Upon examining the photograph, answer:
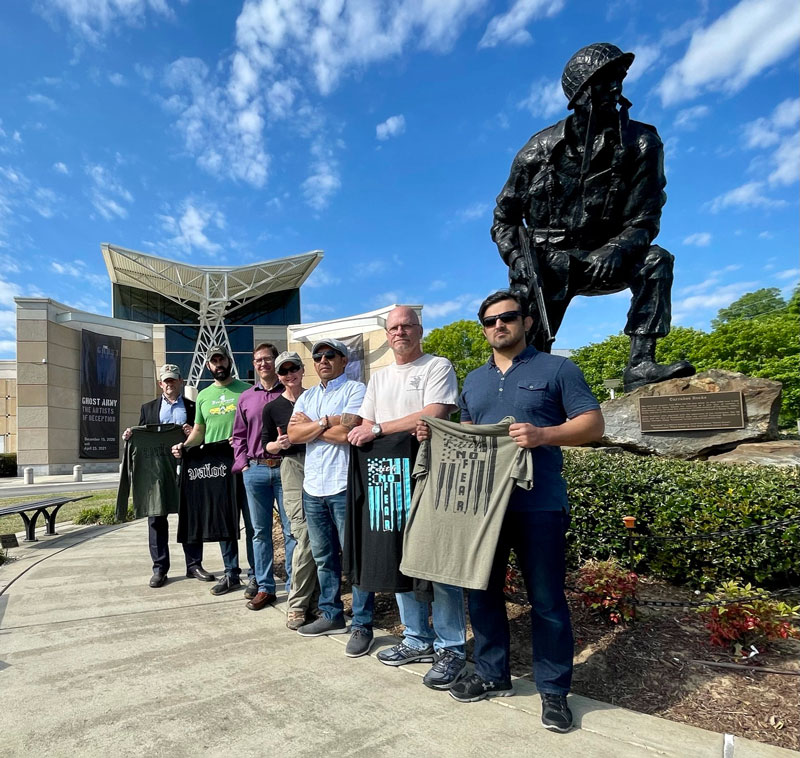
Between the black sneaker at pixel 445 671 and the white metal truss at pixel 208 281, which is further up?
the white metal truss at pixel 208 281

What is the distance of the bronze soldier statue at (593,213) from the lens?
5691 mm

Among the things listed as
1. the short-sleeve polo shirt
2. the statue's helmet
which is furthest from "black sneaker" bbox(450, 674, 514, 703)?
the statue's helmet

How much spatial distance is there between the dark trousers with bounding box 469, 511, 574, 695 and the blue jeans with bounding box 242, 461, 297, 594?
193 cm

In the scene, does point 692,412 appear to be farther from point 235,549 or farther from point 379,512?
point 235,549

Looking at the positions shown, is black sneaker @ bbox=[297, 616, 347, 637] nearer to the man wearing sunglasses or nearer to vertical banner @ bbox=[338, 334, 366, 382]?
the man wearing sunglasses

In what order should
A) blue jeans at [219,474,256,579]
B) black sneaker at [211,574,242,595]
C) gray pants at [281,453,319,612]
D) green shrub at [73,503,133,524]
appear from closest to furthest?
gray pants at [281,453,319,612]
black sneaker at [211,574,242,595]
blue jeans at [219,474,256,579]
green shrub at [73,503,133,524]

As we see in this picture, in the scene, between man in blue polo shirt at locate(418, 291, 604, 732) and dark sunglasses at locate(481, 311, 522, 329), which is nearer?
man in blue polo shirt at locate(418, 291, 604, 732)

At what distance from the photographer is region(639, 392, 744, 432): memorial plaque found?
5.38 m

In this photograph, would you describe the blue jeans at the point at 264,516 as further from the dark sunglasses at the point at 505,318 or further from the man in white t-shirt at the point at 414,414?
the dark sunglasses at the point at 505,318

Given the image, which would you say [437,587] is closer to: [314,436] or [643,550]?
[314,436]

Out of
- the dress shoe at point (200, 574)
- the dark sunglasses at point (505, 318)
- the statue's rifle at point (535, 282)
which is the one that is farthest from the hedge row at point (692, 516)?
the dress shoe at point (200, 574)

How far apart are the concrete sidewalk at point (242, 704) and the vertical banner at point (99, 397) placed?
28197 mm

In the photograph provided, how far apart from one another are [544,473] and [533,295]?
4165 mm

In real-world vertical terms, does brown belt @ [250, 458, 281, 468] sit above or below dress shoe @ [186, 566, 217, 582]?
above
